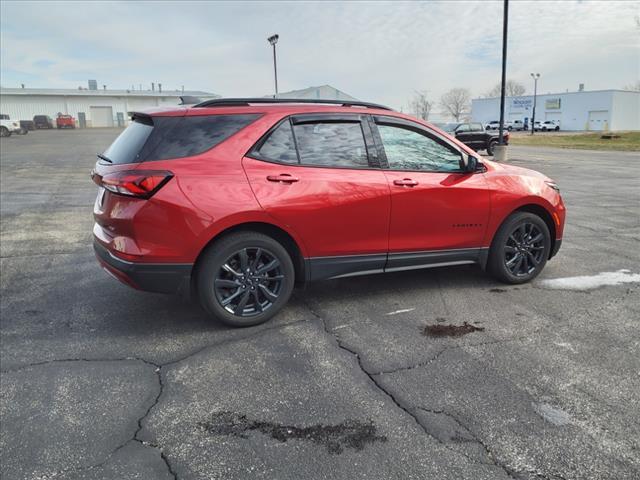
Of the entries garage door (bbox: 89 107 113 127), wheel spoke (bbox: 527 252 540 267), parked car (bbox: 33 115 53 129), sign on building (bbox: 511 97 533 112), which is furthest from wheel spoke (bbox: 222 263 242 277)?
sign on building (bbox: 511 97 533 112)

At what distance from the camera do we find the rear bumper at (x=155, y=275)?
3.85 meters

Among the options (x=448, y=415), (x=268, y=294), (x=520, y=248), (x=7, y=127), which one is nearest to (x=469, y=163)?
(x=520, y=248)

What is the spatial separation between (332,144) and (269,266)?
3.85ft

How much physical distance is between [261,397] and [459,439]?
119cm

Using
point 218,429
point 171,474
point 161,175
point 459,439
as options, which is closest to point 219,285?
point 161,175

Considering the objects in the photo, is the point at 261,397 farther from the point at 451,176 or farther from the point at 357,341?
the point at 451,176

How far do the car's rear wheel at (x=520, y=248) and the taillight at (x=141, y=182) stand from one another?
10.6ft

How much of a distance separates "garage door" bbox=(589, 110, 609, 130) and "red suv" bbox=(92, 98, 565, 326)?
7677cm

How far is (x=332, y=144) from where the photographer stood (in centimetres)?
440

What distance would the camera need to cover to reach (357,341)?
3967 millimetres

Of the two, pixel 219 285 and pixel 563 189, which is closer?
pixel 219 285

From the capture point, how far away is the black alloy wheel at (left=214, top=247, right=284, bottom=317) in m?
4.06

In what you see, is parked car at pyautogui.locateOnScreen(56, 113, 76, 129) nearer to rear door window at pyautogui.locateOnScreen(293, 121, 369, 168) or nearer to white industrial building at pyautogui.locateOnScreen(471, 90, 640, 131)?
white industrial building at pyautogui.locateOnScreen(471, 90, 640, 131)

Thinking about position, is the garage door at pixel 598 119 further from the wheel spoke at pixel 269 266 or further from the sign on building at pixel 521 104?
the wheel spoke at pixel 269 266
